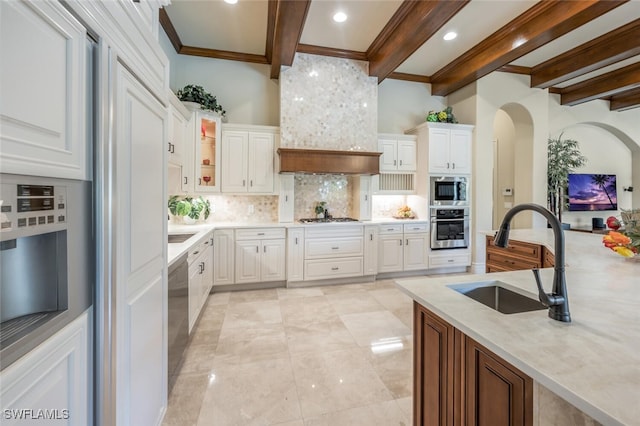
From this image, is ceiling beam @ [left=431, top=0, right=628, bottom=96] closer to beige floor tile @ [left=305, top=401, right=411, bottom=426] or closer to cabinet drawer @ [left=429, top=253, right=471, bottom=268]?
cabinet drawer @ [left=429, top=253, right=471, bottom=268]

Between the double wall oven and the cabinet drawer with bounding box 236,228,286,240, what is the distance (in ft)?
8.31

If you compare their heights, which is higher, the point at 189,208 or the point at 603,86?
the point at 603,86

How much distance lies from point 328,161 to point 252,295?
217 cm

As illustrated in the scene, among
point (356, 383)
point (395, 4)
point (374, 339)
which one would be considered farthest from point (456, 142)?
point (356, 383)

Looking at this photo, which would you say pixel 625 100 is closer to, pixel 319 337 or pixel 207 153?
pixel 319 337

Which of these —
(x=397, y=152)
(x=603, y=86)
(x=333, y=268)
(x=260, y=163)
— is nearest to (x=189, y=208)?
(x=260, y=163)

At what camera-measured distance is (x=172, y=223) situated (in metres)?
3.88

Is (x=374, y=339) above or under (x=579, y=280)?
under

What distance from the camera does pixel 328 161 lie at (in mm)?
4020

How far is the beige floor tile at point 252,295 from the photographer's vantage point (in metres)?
3.55

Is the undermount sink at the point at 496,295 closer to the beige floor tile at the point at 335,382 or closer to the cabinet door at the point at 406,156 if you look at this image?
the beige floor tile at the point at 335,382

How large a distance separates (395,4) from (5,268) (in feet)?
12.6

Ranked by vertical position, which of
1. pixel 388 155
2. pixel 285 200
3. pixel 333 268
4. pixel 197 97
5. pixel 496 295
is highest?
pixel 197 97

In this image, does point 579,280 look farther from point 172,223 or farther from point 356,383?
point 172,223
